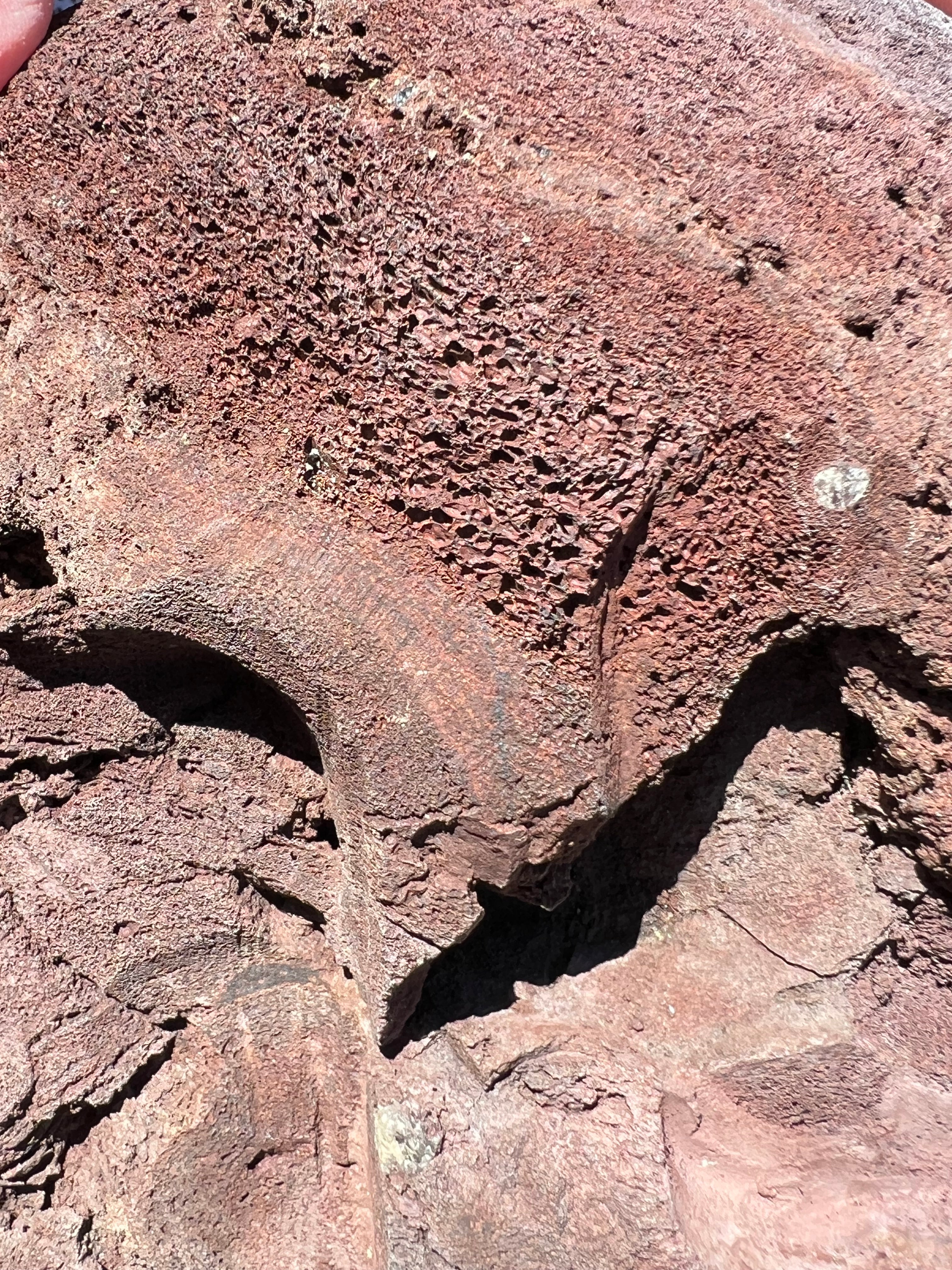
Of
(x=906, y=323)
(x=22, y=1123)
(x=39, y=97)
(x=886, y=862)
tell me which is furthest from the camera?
(x=22, y=1123)

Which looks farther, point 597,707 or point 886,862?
point 886,862

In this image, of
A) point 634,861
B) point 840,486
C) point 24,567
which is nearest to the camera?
point 840,486

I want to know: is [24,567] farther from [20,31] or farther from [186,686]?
[20,31]

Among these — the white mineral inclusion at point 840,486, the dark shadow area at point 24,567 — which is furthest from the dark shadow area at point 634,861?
the dark shadow area at point 24,567

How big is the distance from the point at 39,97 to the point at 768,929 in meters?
1.39

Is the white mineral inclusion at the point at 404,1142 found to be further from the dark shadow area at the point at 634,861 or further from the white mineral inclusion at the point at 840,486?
the white mineral inclusion at the point at 840,486

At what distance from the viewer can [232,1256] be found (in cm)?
129

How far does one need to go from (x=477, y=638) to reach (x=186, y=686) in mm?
471

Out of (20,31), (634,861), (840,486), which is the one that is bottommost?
(634,861)

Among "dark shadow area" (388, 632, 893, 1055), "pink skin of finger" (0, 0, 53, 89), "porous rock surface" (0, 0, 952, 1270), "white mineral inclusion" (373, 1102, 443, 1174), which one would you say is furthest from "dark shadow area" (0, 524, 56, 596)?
"white mineral inclusion" (373, 1102, 443, 1174)

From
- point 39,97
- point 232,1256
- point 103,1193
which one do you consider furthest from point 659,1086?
point 39,97

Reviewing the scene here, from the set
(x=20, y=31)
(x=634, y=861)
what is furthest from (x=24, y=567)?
(x=634, y=861)

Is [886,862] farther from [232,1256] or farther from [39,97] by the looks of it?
[39,97]

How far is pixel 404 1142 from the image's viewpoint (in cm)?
120
